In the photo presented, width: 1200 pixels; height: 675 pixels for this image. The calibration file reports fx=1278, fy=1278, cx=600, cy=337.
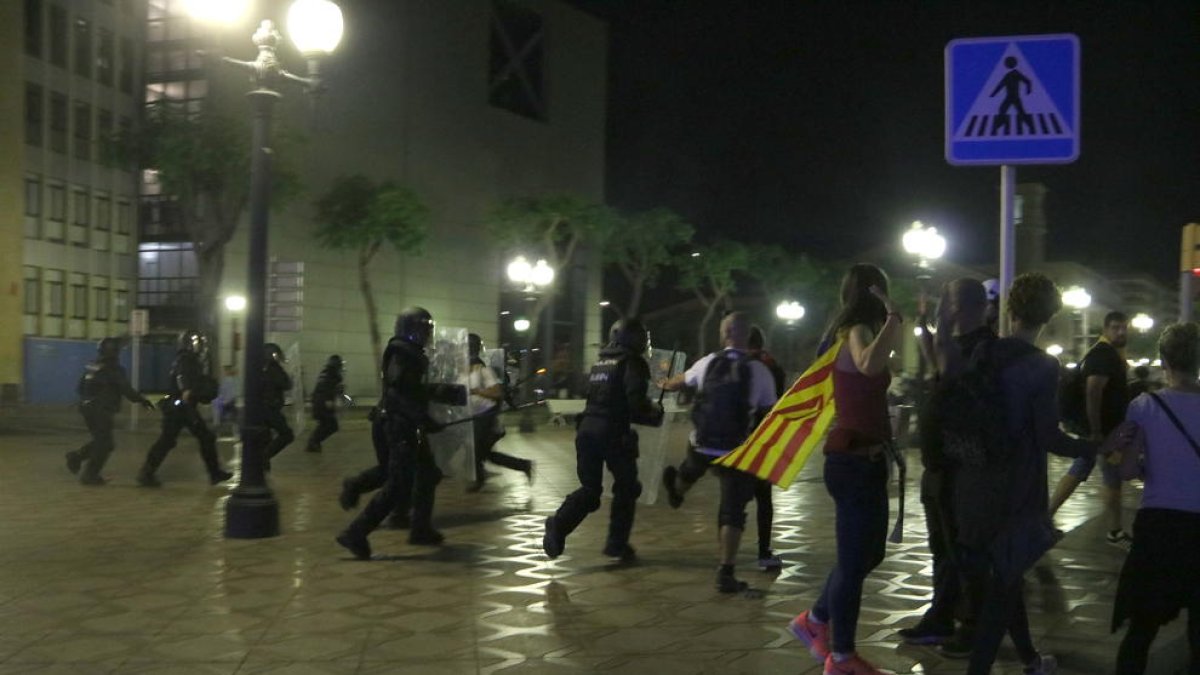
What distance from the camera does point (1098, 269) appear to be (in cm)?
8862

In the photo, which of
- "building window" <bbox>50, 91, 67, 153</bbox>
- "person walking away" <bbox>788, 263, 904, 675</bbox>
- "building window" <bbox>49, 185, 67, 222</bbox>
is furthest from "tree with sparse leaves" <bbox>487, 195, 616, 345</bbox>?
"person walking away" <bbox>788, 263, 904, 675</bbox>

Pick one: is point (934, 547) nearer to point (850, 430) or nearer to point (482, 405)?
point (850, 430)

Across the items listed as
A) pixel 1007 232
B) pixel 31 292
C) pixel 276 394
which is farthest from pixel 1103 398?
pixel 31 292

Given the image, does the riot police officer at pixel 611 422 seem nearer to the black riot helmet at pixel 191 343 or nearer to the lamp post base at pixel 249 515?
the lamp post base at pixel 249 515

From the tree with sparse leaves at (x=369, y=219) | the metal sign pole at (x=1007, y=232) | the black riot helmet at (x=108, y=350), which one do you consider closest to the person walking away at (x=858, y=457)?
the metal sign pole at (x=1007, y=232)

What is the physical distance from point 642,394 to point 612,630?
2091 millimetres

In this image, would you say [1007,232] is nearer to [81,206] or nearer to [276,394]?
[276,394]

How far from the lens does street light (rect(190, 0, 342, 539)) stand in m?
9.77

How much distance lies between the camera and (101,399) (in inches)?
560

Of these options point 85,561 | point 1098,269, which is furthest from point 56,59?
point 1098,269

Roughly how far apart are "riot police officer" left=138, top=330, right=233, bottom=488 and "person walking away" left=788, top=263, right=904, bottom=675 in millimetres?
9671

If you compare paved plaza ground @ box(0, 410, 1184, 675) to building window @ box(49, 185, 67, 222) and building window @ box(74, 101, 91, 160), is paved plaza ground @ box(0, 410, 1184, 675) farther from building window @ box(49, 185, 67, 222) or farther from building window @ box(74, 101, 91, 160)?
building window @ box(74, 101, 91, 160)

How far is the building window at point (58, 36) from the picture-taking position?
43.9 m

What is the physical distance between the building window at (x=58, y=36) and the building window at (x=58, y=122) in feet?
3.77
